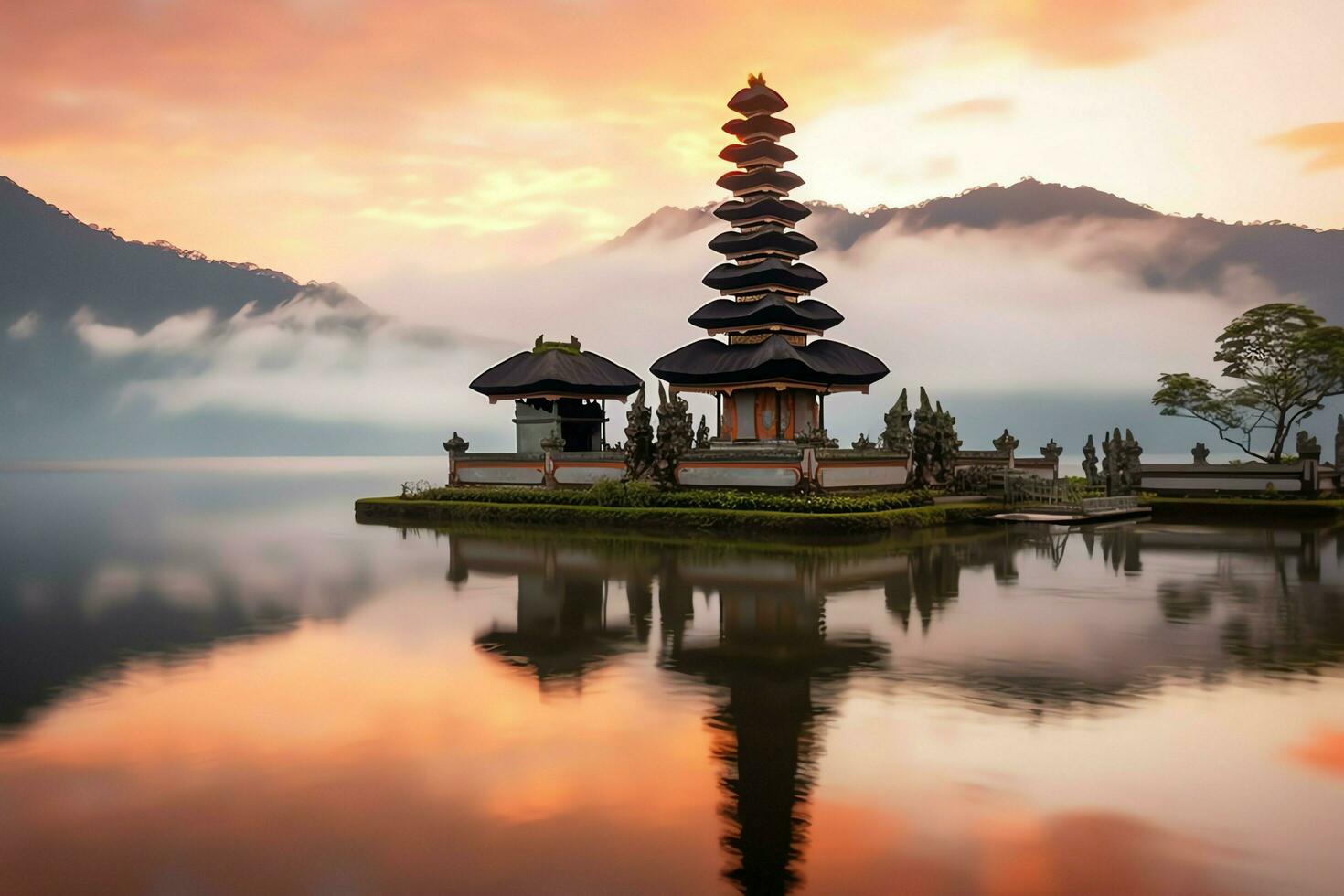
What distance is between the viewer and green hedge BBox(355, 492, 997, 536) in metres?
31.9

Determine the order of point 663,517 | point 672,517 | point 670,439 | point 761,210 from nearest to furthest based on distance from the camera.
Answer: point 672,517 → point 663,517 → point 670,439 → point 761,210

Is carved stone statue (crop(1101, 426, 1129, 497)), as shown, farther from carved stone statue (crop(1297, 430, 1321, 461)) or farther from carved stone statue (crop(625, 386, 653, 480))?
carved stone statue (crop(625, 386, 653, 480))

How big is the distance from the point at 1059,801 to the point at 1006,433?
4014 centimetres

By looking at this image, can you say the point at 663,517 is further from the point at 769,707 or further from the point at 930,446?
the point at 769,707

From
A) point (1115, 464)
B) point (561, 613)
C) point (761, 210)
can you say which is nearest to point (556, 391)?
point (761, 210)

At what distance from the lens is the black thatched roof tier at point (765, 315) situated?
46.6 metres

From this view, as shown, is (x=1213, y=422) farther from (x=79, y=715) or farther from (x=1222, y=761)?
(x=79, y=715)

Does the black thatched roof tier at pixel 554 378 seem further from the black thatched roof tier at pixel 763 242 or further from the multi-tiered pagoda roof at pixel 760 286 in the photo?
the black thatched roof tier at pixel 763 242

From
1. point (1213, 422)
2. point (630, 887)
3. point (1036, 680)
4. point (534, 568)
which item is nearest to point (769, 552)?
point (534, 568)

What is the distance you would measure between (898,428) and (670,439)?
420 inches

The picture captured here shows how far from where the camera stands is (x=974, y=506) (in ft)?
129

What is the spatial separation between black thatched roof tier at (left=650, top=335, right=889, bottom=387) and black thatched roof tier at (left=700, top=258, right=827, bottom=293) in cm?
282

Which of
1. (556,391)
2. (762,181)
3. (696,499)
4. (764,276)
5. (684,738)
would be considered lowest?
(684,738)

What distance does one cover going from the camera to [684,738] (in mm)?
10055
